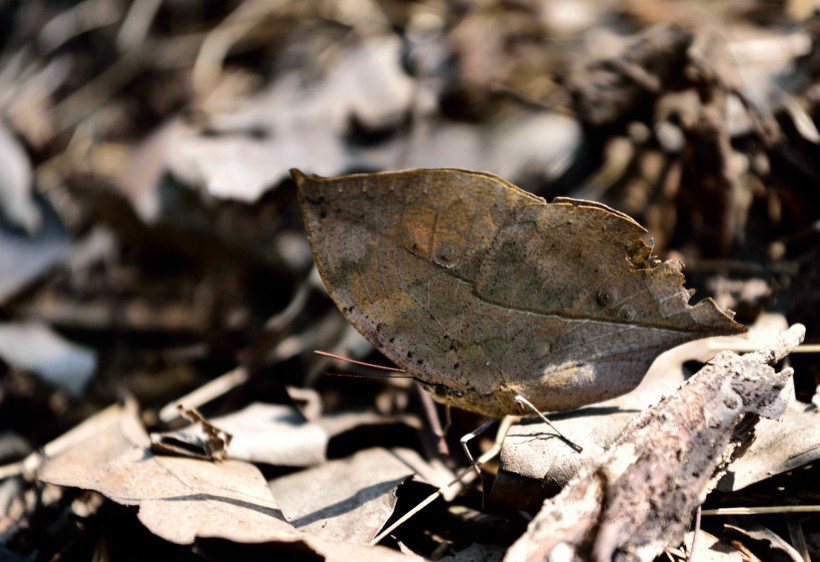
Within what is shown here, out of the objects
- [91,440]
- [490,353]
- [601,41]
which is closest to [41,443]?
[91,440]

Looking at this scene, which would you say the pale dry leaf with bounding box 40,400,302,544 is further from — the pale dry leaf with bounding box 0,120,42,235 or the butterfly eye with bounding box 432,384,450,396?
the pale dry leaf with bounding box 0,120,42,235

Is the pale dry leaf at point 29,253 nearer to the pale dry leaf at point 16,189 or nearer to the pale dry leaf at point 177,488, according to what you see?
the pale dry leaf at point 16,189

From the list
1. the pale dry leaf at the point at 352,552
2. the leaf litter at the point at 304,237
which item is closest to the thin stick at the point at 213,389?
the leaf litter at the point at 304,237

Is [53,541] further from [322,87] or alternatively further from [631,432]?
[322,87]

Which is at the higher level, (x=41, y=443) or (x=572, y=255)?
(x=572, y=255)

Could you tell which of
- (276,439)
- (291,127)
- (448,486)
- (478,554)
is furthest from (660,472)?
(291,127)

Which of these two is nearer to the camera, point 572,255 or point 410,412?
point 572,255

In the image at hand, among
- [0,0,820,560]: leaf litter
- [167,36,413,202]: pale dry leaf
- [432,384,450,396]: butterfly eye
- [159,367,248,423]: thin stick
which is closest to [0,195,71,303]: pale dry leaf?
[0,0,820,560]: leaf litter
